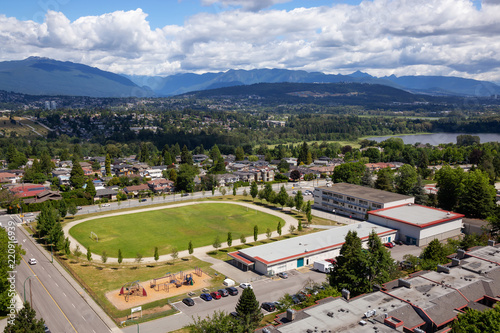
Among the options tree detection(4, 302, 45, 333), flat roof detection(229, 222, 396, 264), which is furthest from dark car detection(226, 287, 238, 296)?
tree detection(4, 302, 45, 333)

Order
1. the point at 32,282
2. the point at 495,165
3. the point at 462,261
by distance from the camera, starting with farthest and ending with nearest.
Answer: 1. the point at 495,165
2. the point at 32,282
3. the point at 462,261

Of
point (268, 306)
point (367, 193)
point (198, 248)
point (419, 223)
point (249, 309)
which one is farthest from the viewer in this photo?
point (367, 193)

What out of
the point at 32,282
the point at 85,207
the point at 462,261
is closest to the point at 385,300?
the point at 462,261

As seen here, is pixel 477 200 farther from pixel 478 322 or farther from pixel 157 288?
pixel 157 288

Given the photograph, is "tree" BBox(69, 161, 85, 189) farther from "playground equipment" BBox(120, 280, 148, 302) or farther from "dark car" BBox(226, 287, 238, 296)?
"dark car" BBox(226, 287, 238, 296)

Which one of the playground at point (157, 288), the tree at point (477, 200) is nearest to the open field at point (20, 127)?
the playground at point (157, 288)

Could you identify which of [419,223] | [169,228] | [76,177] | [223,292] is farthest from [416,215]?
[76,177]

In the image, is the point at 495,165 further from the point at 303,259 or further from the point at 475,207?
the point at 303,259
